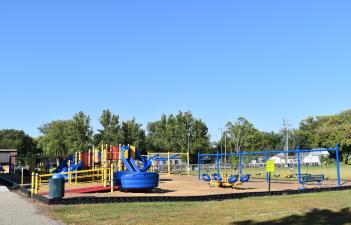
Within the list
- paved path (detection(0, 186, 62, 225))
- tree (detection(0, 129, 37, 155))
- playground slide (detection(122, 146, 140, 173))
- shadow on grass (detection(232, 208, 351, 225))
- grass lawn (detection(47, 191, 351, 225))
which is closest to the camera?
shadow on grass (detection(232, 208, 351, 225))

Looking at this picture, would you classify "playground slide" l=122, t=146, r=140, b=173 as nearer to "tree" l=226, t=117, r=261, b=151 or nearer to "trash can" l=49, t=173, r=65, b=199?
"trash can" l=49, t=173, r=65, b=199

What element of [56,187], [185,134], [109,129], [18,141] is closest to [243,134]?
[185,134]

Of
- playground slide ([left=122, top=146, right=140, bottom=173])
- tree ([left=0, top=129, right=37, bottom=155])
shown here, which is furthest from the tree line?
playground slide ([left=122, top=146, right=140, bottom=173])

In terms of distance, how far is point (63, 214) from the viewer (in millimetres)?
12203

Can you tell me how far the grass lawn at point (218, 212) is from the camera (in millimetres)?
10570

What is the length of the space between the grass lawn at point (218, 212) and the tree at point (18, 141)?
109 meters

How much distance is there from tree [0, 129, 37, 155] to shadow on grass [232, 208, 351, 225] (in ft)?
371

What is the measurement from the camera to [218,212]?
40.4ft

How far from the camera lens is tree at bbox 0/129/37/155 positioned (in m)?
116

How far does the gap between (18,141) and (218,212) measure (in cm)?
11347

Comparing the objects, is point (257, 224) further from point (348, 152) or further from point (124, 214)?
point (348, 152)

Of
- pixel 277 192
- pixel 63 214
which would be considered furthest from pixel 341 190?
pixel 63 214

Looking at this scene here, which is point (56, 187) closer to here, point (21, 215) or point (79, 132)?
point (21, 215)

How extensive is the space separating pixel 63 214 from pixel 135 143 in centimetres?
6679
